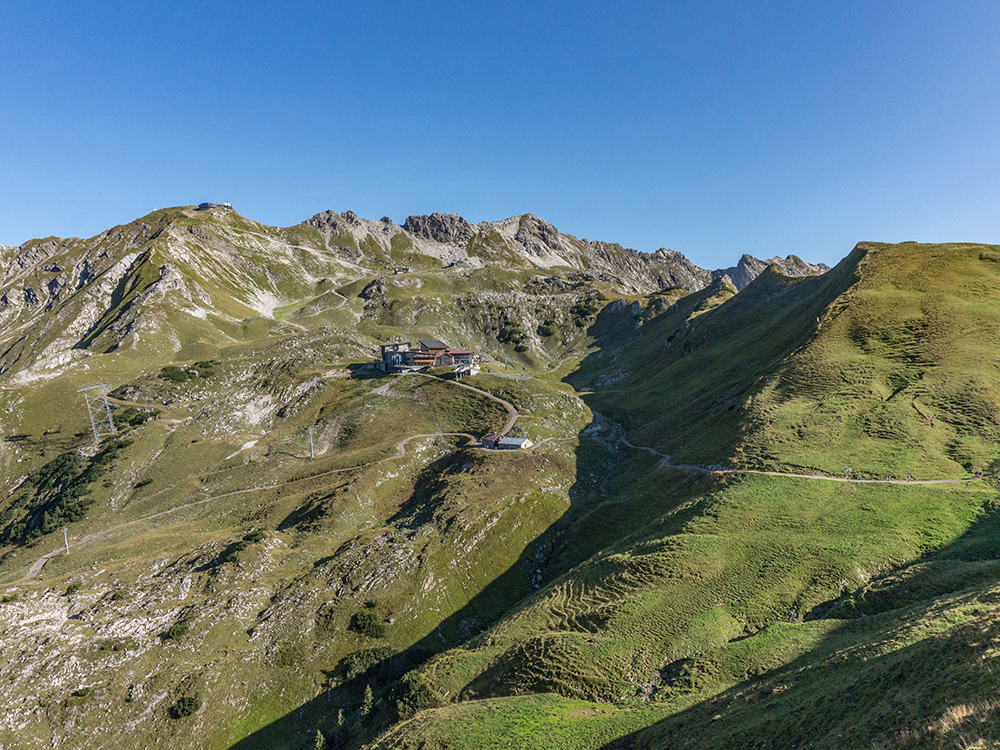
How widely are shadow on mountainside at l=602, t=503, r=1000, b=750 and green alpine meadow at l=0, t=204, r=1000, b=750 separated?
9.3 inches

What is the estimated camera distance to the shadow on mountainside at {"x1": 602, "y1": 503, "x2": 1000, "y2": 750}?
1911 centimetres

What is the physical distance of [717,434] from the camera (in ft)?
271

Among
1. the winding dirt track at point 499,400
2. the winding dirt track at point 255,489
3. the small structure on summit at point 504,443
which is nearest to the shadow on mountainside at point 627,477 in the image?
the small structure on summit at point 504,443

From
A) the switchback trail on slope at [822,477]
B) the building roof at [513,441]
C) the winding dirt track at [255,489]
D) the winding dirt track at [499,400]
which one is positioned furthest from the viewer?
the winding dirt track at [499,400]

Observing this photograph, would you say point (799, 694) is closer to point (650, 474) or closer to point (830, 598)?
point (830, 598)

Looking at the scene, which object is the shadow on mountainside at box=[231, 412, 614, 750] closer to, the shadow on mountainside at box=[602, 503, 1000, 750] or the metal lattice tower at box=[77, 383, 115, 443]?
the shadow on mountainside at box=[602, 503, 1000, 750]

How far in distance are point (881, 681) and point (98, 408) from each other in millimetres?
185633

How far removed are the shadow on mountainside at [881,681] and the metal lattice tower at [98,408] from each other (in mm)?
160241

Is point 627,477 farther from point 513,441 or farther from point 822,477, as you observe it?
point 822,477

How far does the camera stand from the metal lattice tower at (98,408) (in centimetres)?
13200

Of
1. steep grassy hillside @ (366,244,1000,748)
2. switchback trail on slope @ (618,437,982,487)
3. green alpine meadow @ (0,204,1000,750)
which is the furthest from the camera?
switchback trail on slope @ (618,437,982,487)

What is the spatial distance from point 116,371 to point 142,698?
6129 inches

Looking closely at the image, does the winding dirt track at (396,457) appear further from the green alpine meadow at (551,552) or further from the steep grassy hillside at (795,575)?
the steep grassy hillside at (795,575)

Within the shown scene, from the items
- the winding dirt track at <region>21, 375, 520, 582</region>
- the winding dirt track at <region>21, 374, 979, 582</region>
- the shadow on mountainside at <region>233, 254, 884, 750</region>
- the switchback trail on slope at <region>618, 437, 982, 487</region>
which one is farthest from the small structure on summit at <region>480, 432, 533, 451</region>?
the switchback trail on slope at <region>618, 437, 982, 487</region>
